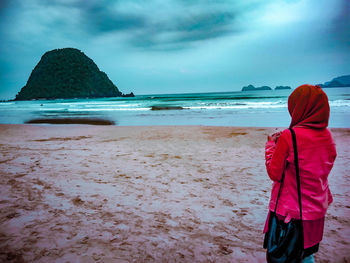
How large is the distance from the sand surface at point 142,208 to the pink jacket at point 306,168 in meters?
1.14

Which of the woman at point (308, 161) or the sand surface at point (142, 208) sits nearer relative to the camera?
the woman at point (308, 161)

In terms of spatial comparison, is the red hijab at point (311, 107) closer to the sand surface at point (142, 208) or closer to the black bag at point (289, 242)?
the black bag at point (289, 242)

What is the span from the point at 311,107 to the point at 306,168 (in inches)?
15.5

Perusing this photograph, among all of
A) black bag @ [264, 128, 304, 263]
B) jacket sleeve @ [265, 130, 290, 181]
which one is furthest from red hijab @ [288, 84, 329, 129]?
black bag @ [264, 128, 304, 263]

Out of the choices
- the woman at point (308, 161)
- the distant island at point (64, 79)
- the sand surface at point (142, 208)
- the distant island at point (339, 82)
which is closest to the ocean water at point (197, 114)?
the sand surface at point (142, 208)

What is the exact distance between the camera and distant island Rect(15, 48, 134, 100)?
312 feet

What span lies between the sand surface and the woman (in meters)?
1.09

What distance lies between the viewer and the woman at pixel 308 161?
1.34 m

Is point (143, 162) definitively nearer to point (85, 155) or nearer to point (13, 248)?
point (85, 155)

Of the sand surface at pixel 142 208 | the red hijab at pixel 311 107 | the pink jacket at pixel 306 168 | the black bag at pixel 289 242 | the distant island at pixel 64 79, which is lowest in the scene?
the sand surface at pixel 142 208

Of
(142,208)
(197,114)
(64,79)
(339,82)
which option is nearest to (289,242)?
(142,208)

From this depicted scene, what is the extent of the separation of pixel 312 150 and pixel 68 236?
2.69m

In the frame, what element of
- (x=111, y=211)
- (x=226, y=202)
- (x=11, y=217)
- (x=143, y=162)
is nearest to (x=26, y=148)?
(x=143, y=162)

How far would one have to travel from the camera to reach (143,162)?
17.7ft
